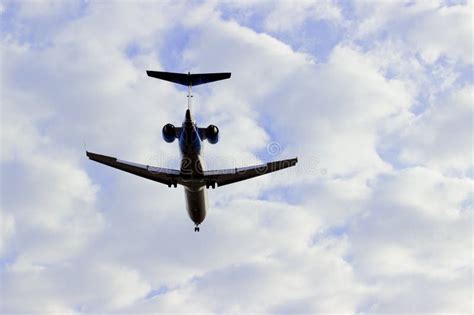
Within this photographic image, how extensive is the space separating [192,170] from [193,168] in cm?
22

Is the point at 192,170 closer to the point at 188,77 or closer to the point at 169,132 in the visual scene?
the point at 169,132

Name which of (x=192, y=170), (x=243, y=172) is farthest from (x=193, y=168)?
(x=243, y=172)

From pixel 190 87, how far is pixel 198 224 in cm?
1015

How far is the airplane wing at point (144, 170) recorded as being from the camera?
42.2 metres

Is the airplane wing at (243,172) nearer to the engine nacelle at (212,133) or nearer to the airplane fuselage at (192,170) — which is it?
the airplane fuselage at (192,170)

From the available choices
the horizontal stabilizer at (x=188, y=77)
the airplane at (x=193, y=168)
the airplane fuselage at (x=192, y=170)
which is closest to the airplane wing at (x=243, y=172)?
the airplane at (x=193, y=168)

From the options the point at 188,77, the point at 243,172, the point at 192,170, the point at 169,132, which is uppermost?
the point at 188,77

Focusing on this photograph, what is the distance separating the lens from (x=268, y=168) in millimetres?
43219

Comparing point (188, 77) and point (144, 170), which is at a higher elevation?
point (188, 77)

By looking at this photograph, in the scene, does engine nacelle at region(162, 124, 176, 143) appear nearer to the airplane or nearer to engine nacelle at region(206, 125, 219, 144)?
the airplane

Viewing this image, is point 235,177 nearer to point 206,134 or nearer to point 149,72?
point 206,134

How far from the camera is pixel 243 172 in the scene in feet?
143

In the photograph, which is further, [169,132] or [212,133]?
[212,133]

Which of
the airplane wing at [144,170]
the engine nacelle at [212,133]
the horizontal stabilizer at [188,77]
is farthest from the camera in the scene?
the horizontal stabilizer at [188,77]
